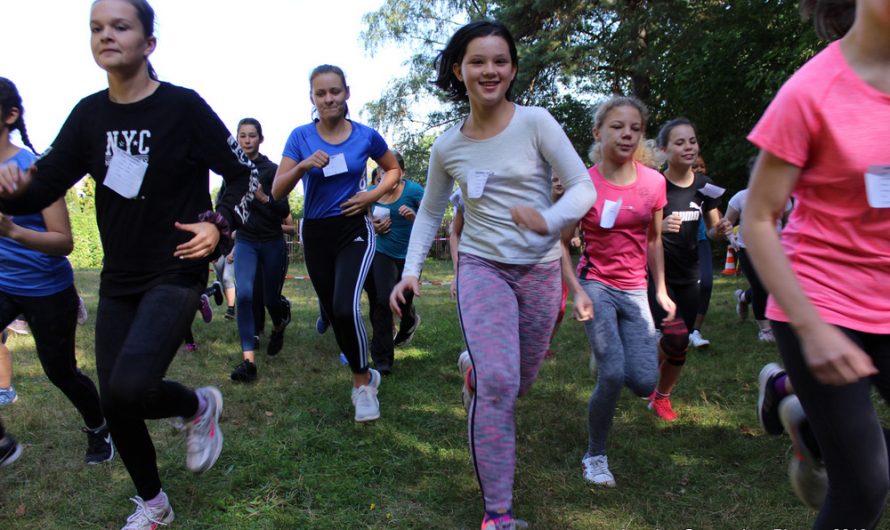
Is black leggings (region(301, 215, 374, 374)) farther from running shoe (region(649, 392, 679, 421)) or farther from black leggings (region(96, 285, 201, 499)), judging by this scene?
running shoe (region(649, 392, 679, 421))

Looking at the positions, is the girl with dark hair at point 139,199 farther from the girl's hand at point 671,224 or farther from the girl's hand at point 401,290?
the girl's hand at point 671,224

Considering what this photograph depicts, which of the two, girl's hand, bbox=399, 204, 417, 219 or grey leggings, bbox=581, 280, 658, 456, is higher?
girl's hand, bbox=399, 204, 417, 219

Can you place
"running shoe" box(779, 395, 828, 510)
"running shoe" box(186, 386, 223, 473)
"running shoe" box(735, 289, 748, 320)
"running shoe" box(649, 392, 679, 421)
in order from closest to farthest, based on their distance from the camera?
"running shoe" box(779, 395, 828, 510) → "running shoe" box(186, 386, 223, 473) → "running shoe" box(649, 392, 679, 421) → "running shoe" box(735, 289, 748, 320)

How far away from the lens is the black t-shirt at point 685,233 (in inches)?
192

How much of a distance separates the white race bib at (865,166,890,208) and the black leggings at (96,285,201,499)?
8.25ft

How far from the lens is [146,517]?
9.45 feet

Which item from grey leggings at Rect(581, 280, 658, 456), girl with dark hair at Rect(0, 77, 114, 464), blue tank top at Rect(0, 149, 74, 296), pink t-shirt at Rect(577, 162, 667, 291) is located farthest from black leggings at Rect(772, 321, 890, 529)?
blue tank top at Rect(0, 149, 74, 296)

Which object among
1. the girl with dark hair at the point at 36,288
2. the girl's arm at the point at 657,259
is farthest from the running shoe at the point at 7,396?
the girl's arm at the point at 657,259

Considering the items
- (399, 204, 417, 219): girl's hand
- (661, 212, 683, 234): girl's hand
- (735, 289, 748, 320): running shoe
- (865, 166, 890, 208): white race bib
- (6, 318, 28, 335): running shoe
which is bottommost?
(6, 318, 28, 335): running shoe

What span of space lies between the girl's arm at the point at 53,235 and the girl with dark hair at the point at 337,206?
1441mm

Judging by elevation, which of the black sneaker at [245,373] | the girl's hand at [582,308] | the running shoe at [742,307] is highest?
the girl's hand at [582,308]

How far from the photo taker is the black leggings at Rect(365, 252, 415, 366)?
574 centimetres

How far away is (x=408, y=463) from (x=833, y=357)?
2604mm

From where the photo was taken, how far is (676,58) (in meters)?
18.0
